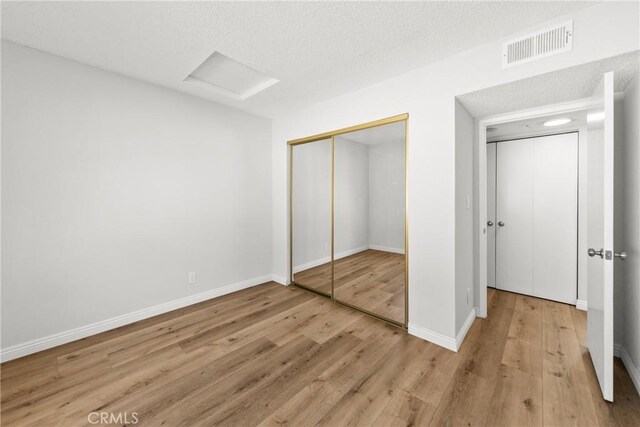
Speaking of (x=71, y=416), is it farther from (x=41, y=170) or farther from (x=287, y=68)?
(x=287, y=68)

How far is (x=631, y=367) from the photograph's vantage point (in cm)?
180

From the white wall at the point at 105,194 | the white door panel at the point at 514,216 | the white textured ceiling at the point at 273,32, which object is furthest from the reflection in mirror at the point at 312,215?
the white door panel at the point at 514,216

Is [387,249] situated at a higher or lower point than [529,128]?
lower

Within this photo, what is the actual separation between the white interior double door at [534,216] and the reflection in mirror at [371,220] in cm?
174

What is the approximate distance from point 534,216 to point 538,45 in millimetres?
2236

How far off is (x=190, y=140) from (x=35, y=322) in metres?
2.21

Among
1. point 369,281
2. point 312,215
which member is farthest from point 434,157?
point 312,215

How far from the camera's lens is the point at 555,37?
1.70m

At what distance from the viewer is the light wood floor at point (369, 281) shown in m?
2.67

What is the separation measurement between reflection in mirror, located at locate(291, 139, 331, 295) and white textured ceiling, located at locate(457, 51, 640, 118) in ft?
5.67

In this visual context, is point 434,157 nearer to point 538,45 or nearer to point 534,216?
point 538,45

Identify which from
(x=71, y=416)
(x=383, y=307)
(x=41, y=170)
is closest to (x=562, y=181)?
(x=383, y=307)

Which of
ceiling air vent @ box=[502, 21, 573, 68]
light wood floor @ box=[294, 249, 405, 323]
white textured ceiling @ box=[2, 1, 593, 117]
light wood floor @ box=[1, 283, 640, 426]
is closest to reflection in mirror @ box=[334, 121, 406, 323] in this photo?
light wood floor @ box=[294, 249, 405, 323]

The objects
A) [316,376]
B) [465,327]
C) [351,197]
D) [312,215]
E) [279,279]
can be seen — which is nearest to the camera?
[316,376]
